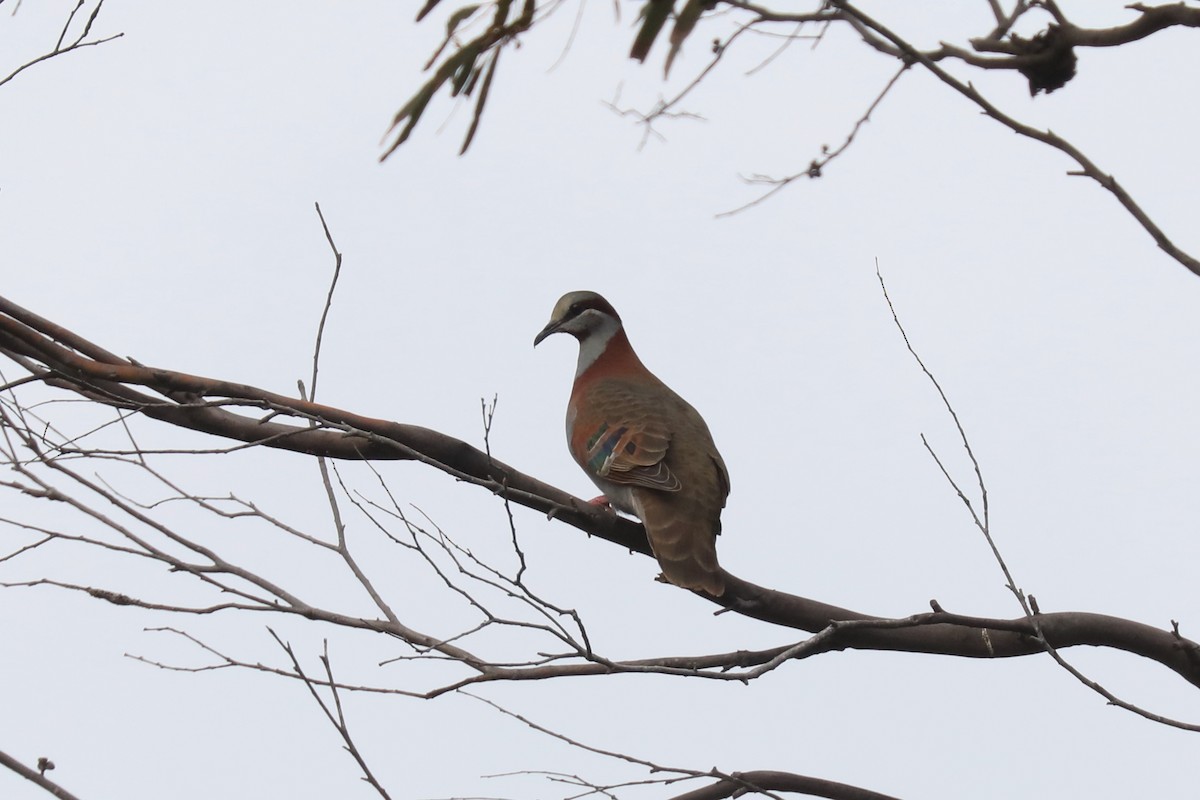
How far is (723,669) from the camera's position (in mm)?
4035

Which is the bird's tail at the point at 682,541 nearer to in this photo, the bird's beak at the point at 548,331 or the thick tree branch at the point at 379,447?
the thick tree branch at the point at 379,447

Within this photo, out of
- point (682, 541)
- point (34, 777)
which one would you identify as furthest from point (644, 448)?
point (34, 777)

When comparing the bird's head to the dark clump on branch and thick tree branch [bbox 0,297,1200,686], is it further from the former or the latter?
the dark clump on branch

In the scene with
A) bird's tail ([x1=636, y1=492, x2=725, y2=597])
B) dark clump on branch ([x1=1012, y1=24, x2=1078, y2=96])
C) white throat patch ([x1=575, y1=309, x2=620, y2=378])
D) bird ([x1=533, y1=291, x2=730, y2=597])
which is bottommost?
dark clump on branch ([x1=1012, y1=24, x2=1078, y2=96])

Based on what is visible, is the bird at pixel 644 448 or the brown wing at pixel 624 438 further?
the brown wing at pixel 624 438

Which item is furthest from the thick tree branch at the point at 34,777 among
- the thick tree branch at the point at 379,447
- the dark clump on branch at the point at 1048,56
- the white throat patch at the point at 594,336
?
the white throat patch at the point at 594,336

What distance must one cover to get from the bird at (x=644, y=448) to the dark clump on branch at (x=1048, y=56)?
105 inches

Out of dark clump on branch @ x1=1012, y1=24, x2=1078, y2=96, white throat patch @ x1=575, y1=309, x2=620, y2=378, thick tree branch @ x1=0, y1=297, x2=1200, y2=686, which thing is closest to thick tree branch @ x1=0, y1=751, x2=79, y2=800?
thick tree branch @ x1=0, y1=297, x2=1200, y2=686

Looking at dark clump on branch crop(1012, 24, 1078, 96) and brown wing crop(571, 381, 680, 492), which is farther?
brown wing crop(571, 381, 680, 492)

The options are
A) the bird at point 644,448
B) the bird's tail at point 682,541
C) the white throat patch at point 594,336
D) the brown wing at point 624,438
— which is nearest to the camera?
the bird's tail at point 682,541

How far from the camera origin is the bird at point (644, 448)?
5.20 metres

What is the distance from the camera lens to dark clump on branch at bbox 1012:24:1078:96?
2.57 meters

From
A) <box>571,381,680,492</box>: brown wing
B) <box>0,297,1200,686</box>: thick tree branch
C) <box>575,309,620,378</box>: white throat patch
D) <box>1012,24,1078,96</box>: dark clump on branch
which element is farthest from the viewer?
<box>575,309,620,378</box>: white throat patch

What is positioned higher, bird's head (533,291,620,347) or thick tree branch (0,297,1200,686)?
bird's head (533,291,620,347)
